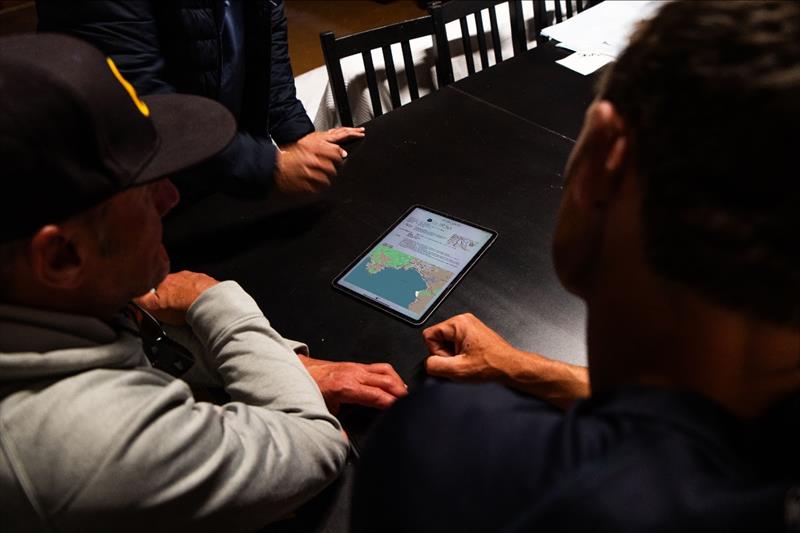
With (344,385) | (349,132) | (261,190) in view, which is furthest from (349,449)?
(349,132)

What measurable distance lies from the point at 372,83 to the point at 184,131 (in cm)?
110

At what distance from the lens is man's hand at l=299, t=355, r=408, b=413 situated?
890mm

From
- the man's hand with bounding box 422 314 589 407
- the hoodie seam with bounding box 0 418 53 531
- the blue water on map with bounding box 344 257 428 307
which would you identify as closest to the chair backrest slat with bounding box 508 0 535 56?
the blue water on map with bounding box 344 257 428 307

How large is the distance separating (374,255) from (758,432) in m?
0.80

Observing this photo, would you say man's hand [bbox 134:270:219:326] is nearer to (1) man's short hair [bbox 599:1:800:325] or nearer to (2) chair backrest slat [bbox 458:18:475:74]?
(1) man's short hair [bbox 599:1:800:325]

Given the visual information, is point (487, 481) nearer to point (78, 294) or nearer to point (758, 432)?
point (758, 432)

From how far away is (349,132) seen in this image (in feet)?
4.91

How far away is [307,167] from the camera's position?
134 centimetres

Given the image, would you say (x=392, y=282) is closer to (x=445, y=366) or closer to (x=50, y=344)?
(x=445, y=366)

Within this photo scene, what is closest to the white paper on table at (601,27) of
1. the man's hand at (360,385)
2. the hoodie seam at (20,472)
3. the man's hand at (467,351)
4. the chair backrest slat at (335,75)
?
the chair backrest slat at (335,75)

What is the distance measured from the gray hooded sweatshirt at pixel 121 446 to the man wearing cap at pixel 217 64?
63cm

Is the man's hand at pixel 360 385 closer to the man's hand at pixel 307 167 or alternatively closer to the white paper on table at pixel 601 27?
the man's hand at pixel 307 167

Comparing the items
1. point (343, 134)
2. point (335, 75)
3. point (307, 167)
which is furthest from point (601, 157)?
point (335, 75)

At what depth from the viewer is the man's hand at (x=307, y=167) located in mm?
1344
